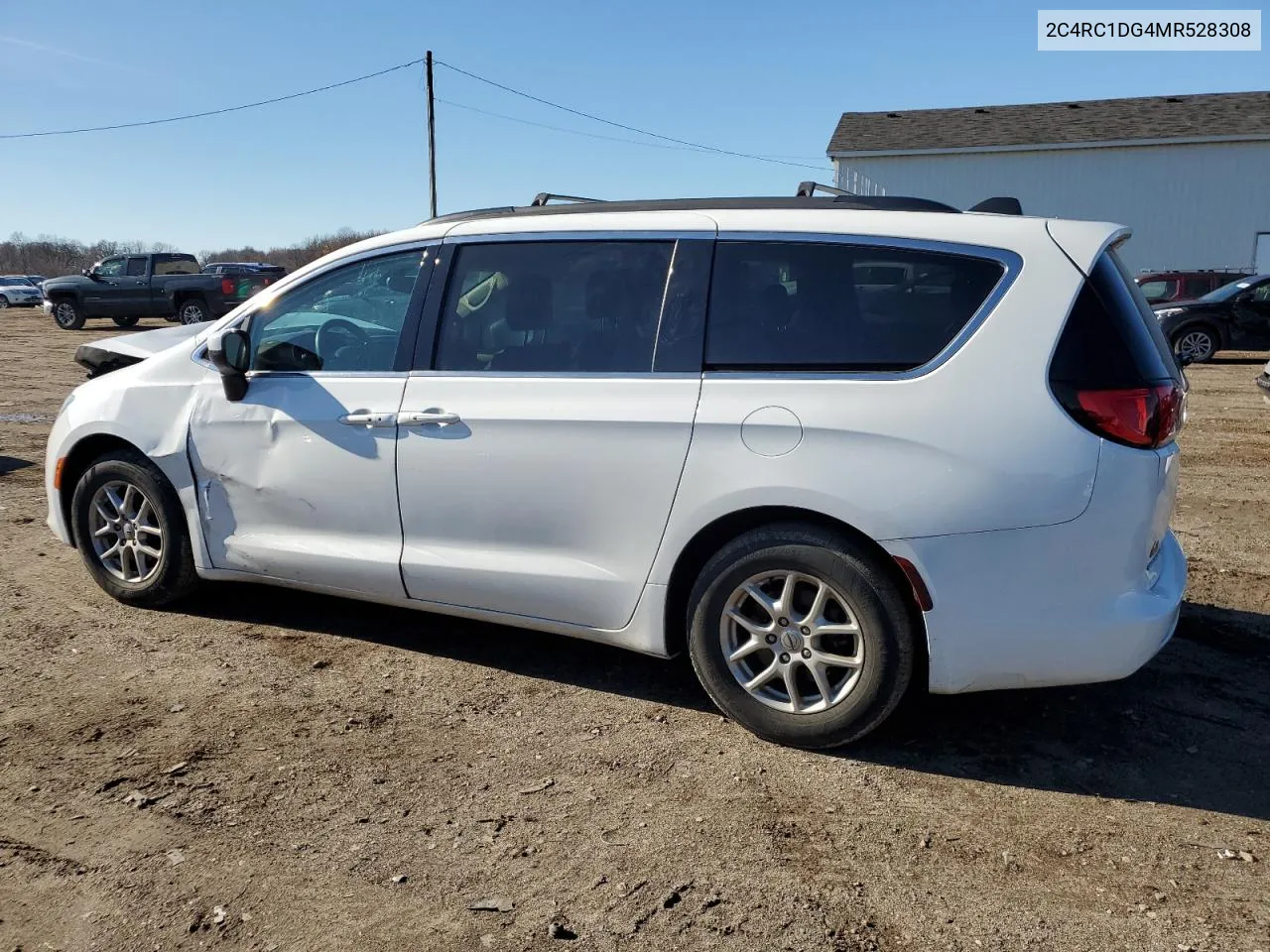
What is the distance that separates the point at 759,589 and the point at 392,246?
2114mm

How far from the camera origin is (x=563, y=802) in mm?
3295

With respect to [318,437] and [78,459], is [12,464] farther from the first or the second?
[318,437]

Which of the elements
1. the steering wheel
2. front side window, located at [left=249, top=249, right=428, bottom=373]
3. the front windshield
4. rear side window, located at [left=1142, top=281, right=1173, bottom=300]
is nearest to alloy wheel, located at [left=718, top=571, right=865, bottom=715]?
front side window, located at [left=249, top=249, right=428, bottom=373]

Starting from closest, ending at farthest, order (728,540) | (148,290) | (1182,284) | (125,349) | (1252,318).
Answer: (728,540), (125,349), (1252,318), (1182,284), (148,290)

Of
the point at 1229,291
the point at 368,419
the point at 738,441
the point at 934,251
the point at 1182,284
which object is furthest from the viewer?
the point at 1182,284

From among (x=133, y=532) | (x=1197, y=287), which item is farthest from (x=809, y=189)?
(x=1197, y=287)

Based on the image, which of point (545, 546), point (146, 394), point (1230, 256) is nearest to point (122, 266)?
point (146, 394)

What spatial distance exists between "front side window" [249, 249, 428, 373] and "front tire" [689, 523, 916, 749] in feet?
5.63

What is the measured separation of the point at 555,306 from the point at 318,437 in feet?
3.77

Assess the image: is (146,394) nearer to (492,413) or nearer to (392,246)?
(392,246)

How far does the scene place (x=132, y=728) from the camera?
3.79m

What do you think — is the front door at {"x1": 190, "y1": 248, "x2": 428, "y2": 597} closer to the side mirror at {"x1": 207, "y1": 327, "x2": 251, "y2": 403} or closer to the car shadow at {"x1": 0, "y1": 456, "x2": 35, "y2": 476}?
the side mirror at {"x1": 207, "y1": 327, "x2": 251, "y2": 403}

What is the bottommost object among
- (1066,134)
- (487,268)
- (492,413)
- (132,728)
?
(132,728)

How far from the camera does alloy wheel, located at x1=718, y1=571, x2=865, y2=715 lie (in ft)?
11.5
